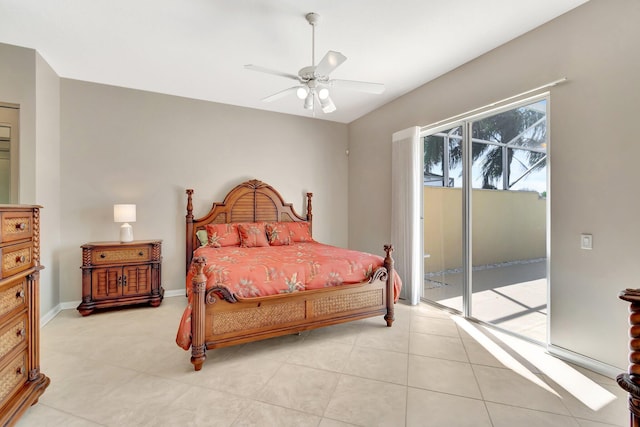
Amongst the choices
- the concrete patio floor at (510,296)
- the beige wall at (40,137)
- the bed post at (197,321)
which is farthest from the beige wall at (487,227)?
the beige wall at (40,137)

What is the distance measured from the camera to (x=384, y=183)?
15.1 feet

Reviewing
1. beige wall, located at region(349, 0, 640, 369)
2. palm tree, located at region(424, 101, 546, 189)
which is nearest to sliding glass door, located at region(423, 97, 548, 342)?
palm tree, located at region(424, 101, 546, 189)

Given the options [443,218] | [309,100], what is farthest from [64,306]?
[443,218]

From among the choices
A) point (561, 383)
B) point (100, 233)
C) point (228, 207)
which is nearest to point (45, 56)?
point (100, 233)

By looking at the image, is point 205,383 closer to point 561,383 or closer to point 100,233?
point 561,383

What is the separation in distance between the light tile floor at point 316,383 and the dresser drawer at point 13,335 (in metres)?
0.46

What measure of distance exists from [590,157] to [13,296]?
398 cm

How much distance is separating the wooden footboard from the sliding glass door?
1.05m

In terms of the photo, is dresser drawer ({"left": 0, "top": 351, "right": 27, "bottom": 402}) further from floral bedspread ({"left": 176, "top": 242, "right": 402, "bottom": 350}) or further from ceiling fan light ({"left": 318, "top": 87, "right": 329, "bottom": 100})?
ceiling fan light ({"left": 318, "top": 87, "right": 329, "bottom": 100})

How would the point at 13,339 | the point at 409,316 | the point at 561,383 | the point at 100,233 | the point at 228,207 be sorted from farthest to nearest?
the point at 228,207
the point at 100,233
the point at 409,316
the point at 561,383
the point at 13,339

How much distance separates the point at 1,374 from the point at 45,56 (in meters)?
3.25

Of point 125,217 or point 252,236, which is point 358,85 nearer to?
point 252,236

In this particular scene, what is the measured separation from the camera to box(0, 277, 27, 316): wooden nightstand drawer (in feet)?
5.11

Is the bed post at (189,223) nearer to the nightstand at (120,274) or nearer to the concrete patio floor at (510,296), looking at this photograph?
the nightstand at (120,274)
